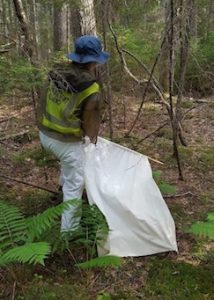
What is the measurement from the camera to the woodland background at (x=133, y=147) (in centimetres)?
359

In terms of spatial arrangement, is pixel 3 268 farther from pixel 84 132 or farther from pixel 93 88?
pixel 93 88

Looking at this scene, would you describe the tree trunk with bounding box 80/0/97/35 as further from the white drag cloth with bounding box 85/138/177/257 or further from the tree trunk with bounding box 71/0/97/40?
the white drag cloth with bounding box 85/138/177/257

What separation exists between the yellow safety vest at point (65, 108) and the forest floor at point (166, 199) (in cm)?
121

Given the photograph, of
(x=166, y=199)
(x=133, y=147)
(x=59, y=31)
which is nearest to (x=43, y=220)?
(x=166, y=199)

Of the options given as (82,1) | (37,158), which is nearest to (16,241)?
(37,158)

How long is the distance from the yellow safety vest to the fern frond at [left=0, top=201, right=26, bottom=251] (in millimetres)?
882

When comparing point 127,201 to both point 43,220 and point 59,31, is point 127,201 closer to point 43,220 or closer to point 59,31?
point 43,220

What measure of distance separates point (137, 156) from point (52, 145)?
0.88m

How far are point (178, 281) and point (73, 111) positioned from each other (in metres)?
1.83

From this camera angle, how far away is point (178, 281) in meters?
3.68

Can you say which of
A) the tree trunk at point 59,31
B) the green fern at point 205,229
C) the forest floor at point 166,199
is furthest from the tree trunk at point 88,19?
the tree trunk at point 59,31

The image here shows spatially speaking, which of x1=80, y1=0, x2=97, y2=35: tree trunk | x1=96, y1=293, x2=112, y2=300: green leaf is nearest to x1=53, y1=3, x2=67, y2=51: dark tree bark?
x1=80, y1=0, x2=97, y2=35: tree trunk

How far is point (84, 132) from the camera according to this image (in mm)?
3932

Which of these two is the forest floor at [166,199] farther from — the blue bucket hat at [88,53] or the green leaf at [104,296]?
the blue bucket hat at [88,53]
